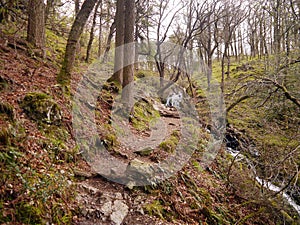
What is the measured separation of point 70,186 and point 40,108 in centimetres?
165

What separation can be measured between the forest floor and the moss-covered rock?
0.08 meters

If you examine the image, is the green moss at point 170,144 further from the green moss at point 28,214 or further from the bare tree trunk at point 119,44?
the green moss at point 28,214

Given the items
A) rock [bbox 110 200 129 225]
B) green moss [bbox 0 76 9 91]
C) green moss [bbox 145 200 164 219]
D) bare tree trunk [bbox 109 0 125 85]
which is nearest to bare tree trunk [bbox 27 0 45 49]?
bare tree trunk [bbox 109 0 125 85]

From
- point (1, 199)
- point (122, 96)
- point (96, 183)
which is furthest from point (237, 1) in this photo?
point (1, 199)

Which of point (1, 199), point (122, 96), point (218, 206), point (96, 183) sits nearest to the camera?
point (1, 199)

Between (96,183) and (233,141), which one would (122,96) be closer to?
(96,183)

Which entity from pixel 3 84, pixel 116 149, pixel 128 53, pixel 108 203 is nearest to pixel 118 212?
pixel 108 203

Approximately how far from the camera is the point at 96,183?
387cm

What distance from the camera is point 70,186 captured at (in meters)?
3.26

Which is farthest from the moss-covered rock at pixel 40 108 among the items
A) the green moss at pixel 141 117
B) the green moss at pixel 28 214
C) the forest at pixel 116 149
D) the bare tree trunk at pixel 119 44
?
the bare tree trunk at pixel 119 44

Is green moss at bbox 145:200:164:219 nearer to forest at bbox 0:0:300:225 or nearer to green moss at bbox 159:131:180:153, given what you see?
forest at bbox 0:0:300:225

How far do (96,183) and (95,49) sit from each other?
16.6m

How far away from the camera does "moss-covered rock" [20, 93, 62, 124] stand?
154 inches

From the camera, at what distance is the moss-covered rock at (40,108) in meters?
3.90
